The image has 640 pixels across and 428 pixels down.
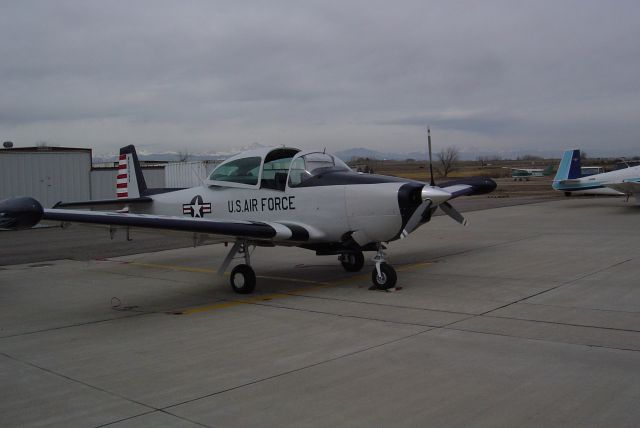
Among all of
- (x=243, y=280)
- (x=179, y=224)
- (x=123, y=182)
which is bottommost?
(x=243, y=280)

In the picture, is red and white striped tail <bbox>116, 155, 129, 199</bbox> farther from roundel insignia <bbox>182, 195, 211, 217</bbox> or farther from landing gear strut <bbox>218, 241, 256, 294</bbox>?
landing gear strut <bbox>218, 241, 256, 294</bbox>

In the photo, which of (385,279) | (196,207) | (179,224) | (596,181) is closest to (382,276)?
(385,279)

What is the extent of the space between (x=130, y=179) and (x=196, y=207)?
322cm

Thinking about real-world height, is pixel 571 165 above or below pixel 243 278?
above

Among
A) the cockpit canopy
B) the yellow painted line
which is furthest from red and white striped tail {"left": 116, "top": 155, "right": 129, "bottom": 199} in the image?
the yellow painted line

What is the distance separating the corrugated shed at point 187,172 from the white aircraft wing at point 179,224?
24.7 metres

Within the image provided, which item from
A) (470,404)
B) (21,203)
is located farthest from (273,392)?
(21,203)

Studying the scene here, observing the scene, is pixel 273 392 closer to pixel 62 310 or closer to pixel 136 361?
pixel 136 361

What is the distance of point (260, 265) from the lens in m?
12.5

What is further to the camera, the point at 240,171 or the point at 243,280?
the point at 240,171

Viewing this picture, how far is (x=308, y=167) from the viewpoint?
959 centimetres

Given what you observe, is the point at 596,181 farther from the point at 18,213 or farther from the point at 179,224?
the point at 18,213

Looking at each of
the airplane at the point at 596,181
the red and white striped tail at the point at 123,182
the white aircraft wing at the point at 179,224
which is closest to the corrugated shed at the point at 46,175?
the red and white striped tail at the point at 123,182

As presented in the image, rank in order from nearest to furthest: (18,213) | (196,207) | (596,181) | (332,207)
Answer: (18,213) → (332,207) → (196,207) → (596,181)
